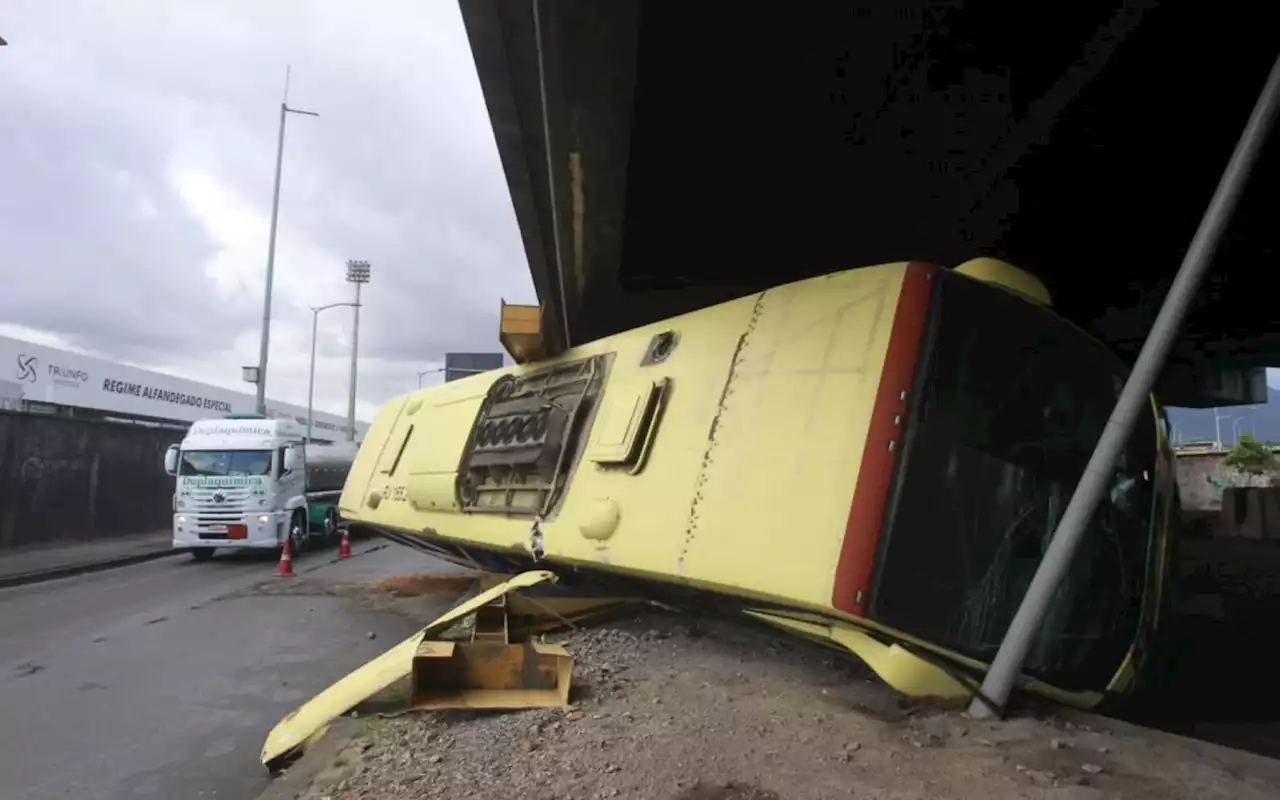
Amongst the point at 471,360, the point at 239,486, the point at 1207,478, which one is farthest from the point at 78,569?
the point at 1207,478

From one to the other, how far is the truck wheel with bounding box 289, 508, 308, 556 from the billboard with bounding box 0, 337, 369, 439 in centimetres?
862

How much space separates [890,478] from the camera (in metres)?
3.74

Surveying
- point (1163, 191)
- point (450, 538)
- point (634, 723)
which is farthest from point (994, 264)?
point (450, 538)

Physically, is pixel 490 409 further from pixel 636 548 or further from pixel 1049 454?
pixel 1049 454

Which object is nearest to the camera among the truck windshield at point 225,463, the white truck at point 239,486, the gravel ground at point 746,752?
the gravel ground at point 746,752

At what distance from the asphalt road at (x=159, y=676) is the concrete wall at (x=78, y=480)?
556 centimetres

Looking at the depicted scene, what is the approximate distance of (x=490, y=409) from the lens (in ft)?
26.5

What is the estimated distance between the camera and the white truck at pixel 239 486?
55.6 ft

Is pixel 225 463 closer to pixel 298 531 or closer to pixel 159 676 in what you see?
pixel 298 531

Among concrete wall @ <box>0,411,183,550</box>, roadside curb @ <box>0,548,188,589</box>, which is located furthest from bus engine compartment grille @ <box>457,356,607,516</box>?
concrete wall @ <box>0,411,183,550</box>

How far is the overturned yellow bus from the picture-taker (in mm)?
3812

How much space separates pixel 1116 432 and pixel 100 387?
31.6 metres

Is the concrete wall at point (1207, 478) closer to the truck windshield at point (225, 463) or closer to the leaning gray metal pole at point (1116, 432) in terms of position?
the truck windshield at point (225, 463)

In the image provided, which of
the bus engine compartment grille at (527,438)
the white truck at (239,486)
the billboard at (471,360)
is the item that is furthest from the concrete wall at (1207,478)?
the bus engine compartment grille at (527,438)
